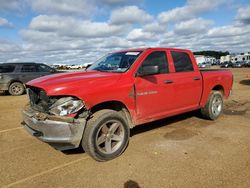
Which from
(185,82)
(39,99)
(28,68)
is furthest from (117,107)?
(28,68)

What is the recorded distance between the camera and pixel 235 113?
26.0 feet

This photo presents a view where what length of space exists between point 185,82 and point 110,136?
232cm

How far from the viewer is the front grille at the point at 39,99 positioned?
14.0 ft

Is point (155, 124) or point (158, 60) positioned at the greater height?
point (158, 60)

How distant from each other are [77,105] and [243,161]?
111 inches

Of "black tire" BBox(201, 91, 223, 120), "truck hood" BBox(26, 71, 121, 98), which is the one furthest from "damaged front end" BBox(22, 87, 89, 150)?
"black tire" BBox(201, 91, 223, 120)

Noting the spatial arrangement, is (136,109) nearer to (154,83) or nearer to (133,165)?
(154,83)

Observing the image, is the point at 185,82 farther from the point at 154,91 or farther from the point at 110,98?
the point at 110,98

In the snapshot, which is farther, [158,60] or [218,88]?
[218,88]

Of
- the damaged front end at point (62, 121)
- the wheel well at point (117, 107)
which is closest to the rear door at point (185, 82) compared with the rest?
the wheel well at point (117, 107)

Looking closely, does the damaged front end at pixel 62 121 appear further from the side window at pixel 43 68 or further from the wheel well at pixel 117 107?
the side window at pixel 43 68

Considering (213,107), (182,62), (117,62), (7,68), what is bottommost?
(213,107)

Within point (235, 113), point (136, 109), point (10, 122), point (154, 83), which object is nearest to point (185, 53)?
point (154, 83)

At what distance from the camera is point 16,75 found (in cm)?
1423
